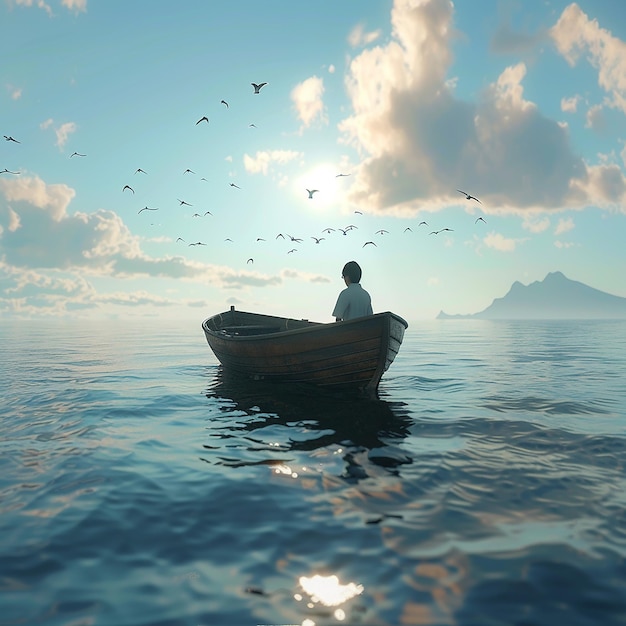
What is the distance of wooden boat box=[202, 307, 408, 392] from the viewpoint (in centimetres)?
1130

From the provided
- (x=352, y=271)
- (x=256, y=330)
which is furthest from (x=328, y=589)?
A: (x=256, y=330)

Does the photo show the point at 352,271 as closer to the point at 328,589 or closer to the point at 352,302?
the point at 352,302

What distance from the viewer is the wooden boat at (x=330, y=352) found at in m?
11.3

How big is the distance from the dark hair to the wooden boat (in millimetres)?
1619

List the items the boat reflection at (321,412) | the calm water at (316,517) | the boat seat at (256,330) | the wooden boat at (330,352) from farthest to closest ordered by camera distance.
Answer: the boat seat at (256,330)
the wooden boat at (330,352)
the boat reflection at (321,412)
the calm water at (316,517)

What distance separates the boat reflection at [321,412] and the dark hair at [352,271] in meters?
3.47

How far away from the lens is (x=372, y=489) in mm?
5840

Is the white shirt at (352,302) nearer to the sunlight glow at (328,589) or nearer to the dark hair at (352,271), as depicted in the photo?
the dark hair at (352,271)

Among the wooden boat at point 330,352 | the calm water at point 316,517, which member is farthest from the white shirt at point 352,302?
the calm water at point 316,517

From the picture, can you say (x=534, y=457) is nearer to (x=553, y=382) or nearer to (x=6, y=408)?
(x=553, y=382)

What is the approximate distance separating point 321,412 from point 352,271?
4.14 meters

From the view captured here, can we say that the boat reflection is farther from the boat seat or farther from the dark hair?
the boat seat

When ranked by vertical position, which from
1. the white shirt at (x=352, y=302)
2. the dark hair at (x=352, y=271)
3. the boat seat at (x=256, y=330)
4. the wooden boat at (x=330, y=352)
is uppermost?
the dark hair at (x=352, y=271)

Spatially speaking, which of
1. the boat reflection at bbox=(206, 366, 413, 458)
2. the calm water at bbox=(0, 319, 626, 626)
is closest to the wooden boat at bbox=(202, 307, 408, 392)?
the boat reflection at bbox=(206, 366, 413, 458)
